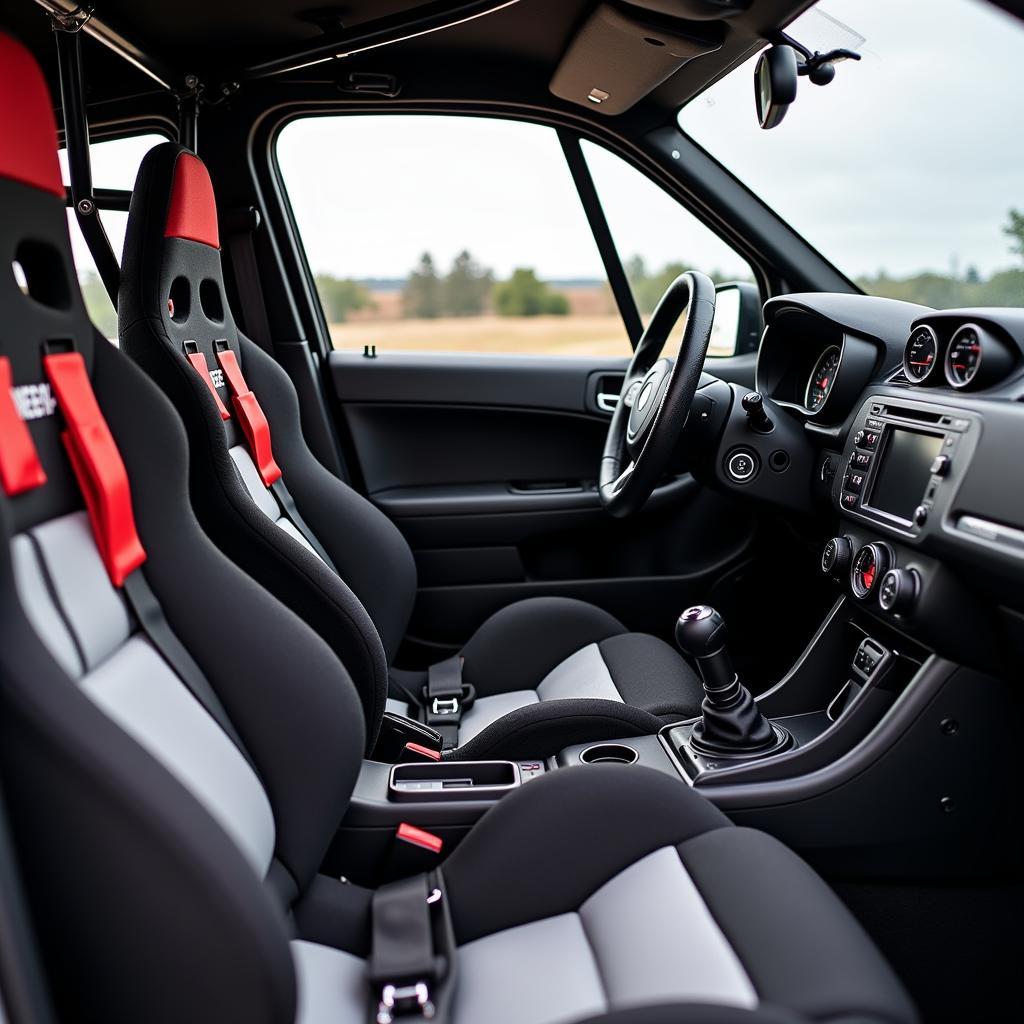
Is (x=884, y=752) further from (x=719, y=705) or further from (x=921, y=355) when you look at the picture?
(x=921, y=355)

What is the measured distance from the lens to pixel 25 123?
91 cm

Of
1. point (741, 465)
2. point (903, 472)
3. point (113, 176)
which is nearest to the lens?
point (903, 472)

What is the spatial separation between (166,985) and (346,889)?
442 millimetres

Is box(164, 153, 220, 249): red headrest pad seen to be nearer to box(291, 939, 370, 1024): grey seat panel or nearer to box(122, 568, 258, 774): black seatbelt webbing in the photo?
box(122, 568, 258, 774): black seatbelt webbing

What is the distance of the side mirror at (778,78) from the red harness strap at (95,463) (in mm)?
1387

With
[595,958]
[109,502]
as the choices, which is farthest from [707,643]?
[109,502]

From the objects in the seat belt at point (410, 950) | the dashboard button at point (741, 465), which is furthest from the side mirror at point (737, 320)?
the seat belt at point (410, 950)

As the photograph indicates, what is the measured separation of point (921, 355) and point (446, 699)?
3.83 ft

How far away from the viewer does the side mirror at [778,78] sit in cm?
181

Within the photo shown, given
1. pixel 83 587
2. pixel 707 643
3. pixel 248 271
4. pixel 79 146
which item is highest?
pixel 79 146

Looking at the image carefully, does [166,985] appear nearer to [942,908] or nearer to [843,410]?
[942,908]

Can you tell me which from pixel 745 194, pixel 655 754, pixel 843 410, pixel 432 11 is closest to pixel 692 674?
pixel 655 754

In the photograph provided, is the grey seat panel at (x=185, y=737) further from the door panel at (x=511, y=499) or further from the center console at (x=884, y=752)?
the door panel at (x=511, y=499)

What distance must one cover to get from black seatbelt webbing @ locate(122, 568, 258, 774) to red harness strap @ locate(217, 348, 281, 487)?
2.51ft
